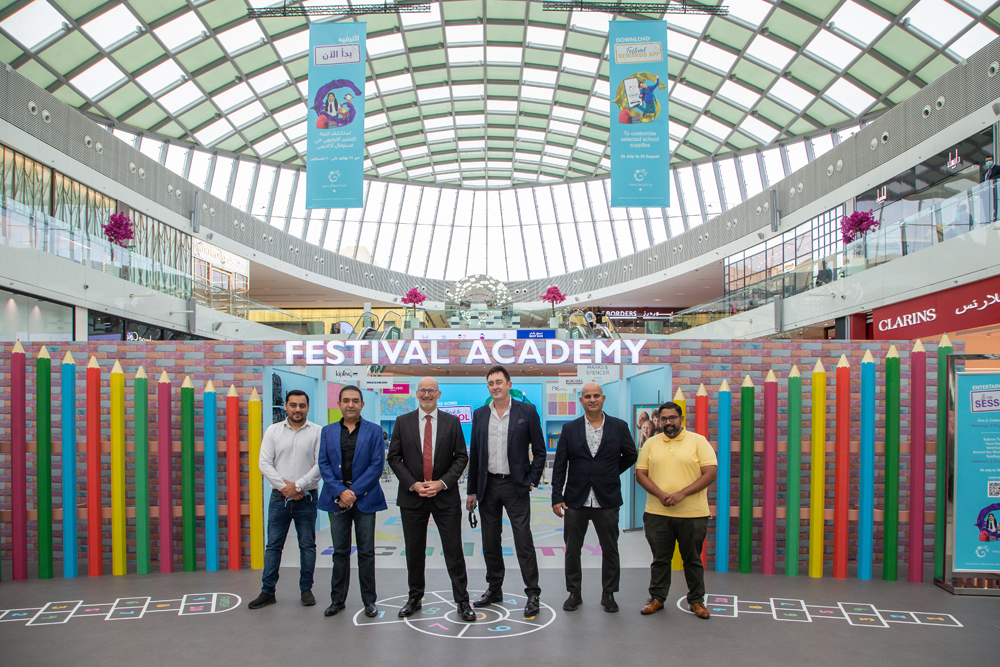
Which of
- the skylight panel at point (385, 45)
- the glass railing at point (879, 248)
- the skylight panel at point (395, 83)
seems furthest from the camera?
the skylight panel at point (395, 83)

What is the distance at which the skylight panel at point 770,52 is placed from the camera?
19344 mm

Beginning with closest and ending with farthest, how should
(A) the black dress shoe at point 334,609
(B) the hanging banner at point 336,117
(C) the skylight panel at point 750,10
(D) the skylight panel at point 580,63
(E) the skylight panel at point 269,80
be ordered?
(A) the black dress shoe at point 334,609, (B) the hanging banner at point 336,117, (C) the skylight panel at point 750,10, (E) the skylight panel at point 269,80, (D) the skylight panel at point 580,63

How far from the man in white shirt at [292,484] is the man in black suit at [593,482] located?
1.73m

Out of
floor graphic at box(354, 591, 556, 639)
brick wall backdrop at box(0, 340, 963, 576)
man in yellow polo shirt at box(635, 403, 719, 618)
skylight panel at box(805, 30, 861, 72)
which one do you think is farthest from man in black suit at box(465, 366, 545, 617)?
skylight panel at box(805, 30, 861, 72)

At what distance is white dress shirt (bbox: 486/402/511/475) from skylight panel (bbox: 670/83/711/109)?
21119 mm

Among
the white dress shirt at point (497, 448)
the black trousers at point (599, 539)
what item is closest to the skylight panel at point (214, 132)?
the white dress shirt at point (497, 448)

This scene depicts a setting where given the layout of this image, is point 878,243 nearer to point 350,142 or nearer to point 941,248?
point 941,248

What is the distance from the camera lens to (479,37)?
22078mm

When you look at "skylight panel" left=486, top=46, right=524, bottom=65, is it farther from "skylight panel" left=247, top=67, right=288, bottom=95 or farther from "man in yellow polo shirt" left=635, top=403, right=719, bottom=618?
"man in yellow polo shirt" left=635, top=403, right=719, bottom=618

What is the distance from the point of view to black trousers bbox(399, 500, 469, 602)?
4688mm

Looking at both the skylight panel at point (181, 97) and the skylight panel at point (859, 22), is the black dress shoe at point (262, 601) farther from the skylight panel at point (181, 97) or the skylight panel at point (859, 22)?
the skylight panel at point (181, 97)

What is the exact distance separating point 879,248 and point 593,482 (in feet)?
36.6

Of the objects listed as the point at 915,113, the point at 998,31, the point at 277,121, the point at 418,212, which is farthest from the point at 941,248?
the point at 418,212

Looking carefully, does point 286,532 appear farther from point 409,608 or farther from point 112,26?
point 112,26
